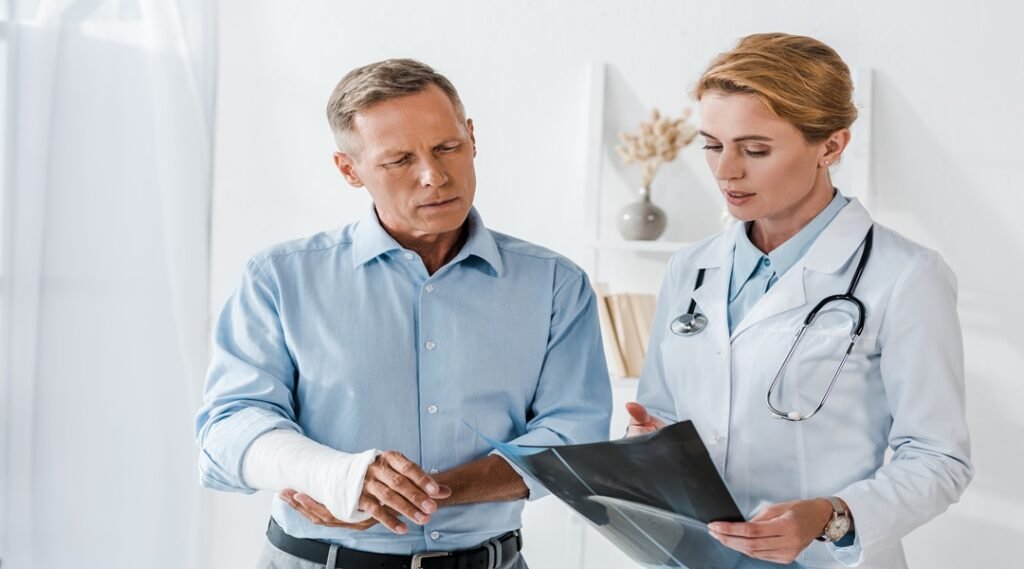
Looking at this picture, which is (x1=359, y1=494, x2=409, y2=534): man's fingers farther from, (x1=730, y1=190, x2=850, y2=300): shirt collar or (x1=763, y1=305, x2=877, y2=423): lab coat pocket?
(x1=730, y1=190, x2=850, y2=300): shirt collar

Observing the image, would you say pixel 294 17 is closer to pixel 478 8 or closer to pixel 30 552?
pixel 478 8

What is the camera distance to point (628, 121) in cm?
281

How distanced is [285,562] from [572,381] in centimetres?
47

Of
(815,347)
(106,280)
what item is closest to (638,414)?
(815,347)

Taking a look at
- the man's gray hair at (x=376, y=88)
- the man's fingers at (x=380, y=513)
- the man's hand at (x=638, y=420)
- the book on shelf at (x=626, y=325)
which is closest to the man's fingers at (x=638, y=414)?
the man's hand at (x=638, y=420)

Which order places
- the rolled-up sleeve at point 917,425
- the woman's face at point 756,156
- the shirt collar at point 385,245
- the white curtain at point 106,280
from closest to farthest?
the rolled-up sleeve at point 917,425, the woman's face at point 756,156, the shirt collar at point 385,245, the white curtain at point 106,280

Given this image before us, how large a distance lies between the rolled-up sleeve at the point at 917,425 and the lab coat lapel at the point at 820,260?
0.10 m

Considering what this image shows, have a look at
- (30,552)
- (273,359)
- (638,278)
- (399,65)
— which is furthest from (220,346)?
(638,278)

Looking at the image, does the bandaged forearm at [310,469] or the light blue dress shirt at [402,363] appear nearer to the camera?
the bandaged forearm at [310,469]

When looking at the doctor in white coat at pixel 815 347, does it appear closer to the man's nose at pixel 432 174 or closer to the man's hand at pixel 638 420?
the man's hand at pixel 638 420

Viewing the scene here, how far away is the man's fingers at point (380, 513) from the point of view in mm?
1324

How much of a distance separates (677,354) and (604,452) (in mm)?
383

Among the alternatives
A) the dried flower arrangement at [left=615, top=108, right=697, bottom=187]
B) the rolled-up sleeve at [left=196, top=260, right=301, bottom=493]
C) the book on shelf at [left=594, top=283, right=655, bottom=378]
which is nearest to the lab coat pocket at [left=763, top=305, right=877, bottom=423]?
the rolled-up sleeve at [left=196, top=260, right=301, bottom=493]

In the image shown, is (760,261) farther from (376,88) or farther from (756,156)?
(376,88)
